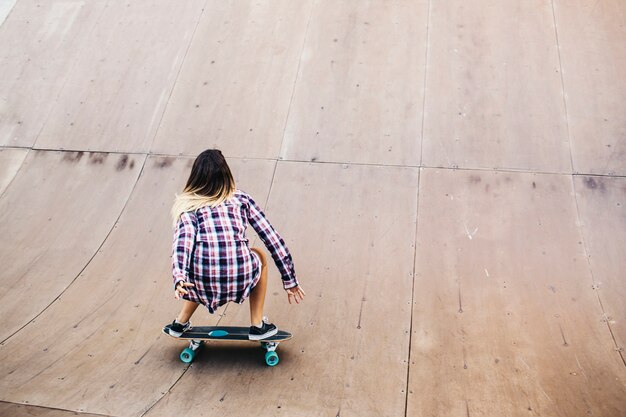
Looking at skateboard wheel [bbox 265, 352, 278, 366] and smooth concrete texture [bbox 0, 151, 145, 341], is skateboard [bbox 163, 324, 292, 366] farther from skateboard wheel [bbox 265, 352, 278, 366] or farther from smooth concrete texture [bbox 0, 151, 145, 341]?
smooth concrete texture [bbox 0, 151, 145, 341]

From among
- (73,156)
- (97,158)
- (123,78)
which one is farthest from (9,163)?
(123,78)

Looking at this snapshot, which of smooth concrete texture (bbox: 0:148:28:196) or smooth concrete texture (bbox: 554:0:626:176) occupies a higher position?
smooth concrete texture (bbox: 554:0:626:176)

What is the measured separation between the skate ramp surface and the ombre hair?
1439 mm

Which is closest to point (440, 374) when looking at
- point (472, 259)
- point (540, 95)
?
point (472, 259)

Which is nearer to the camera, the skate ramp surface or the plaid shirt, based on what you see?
the plaid shirt

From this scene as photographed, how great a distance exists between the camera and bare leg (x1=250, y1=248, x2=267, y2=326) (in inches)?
173

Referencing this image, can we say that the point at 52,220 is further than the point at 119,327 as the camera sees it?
Yes

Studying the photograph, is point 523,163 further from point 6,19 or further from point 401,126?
point 6,19

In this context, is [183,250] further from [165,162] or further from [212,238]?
[165,162]

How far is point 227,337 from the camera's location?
462 cm

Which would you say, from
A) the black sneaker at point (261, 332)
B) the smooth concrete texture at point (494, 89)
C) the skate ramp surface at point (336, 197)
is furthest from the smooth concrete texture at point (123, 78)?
the black sneaker at point (261, 332)

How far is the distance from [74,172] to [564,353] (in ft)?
18.4

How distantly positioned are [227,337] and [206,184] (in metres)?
1.26

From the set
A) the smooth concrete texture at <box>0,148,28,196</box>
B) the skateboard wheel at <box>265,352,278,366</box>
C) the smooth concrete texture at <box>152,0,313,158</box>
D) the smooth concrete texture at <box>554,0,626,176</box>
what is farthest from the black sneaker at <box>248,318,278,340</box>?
the smooth concrete texture at <box>0,148,28,196</box>
